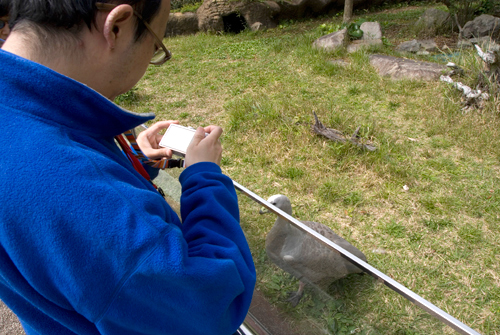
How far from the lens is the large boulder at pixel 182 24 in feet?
33.1

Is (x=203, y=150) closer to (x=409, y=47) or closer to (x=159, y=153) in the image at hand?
(x=159, y=153)

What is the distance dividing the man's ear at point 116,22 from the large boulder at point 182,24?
33.5 feet

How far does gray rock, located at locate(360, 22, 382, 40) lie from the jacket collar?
Result: 7.15m

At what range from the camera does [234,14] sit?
991 cm

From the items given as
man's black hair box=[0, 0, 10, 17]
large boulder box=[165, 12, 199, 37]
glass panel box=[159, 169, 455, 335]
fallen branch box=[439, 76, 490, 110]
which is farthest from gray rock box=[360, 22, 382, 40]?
man's black hair box=[0, 0, 10, 17]

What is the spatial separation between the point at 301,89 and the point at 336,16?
705cm

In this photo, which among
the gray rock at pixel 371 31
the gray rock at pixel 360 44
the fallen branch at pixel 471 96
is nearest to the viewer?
the fallen branch at pixel 471 96

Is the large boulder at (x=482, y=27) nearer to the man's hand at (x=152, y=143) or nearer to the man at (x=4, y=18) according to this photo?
the man's hand at (x=152, y=143)

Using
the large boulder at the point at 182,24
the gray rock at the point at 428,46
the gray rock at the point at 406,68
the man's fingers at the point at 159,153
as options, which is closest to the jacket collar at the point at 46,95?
the man's fingers at the point at 159,153

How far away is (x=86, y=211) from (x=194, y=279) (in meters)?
0.22

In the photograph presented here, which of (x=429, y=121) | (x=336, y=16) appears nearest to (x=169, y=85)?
(x=429, y=121)

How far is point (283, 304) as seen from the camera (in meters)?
1.44

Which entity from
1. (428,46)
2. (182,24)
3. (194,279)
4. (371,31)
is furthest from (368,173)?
(182,24)

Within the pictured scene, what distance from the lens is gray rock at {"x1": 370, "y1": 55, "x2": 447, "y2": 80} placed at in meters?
5.15
